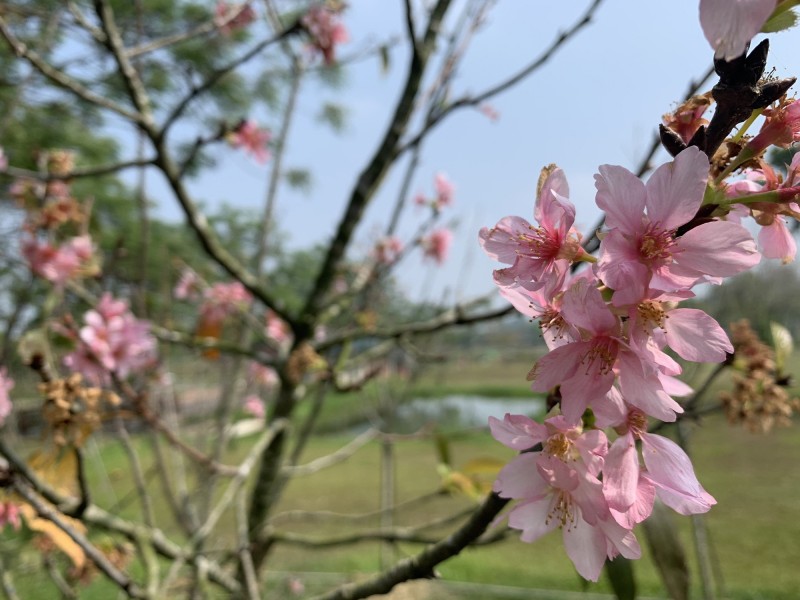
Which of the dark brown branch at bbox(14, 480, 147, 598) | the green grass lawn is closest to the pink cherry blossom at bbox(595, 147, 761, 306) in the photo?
the dark brown branch at bbox(14, 480, 147, 598)

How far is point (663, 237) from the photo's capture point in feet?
0.63

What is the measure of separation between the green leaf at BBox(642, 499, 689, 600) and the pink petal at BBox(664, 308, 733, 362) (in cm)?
14

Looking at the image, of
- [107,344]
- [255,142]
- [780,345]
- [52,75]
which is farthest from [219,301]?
[780,345]

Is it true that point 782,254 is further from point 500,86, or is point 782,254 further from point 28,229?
point 28,229

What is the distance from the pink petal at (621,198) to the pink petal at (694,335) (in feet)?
0.14

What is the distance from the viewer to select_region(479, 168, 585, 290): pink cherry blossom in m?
0.21

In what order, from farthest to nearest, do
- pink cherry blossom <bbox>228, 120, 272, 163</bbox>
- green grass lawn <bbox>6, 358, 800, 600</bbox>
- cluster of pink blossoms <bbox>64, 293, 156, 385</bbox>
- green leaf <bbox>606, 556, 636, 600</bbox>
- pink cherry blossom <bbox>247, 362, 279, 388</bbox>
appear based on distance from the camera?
pink cherry blossom <bbox>247, 362, 279, 388</bbox> → green grass lawn <bbox>6, 358, 800, 600</bbox> → pink cherry blossom <bbox>228, 120, 272, 163</bbox> → cluster of pink blossoms <bbox>64, 293, 156, 385</bbox> → green leaf <bbox>606, 556, 636, 600</bbox>

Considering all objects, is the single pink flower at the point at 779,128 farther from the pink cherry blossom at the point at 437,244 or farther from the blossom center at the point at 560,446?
the pink cherry blossom at the point at 437,244

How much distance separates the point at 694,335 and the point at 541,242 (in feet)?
0.23

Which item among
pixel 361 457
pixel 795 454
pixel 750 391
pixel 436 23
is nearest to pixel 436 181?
pixel 436 23

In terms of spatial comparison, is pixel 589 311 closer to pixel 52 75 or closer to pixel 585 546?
pixel 585 546

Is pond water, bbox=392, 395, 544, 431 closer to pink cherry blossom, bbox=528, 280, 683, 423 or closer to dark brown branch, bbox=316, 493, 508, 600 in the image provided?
dark brown branch, bbox=316, 493, 508, 600

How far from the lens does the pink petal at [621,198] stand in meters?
0.19

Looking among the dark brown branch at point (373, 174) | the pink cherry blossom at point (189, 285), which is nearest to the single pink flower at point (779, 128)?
the dark brown branch at point (373, 174)
